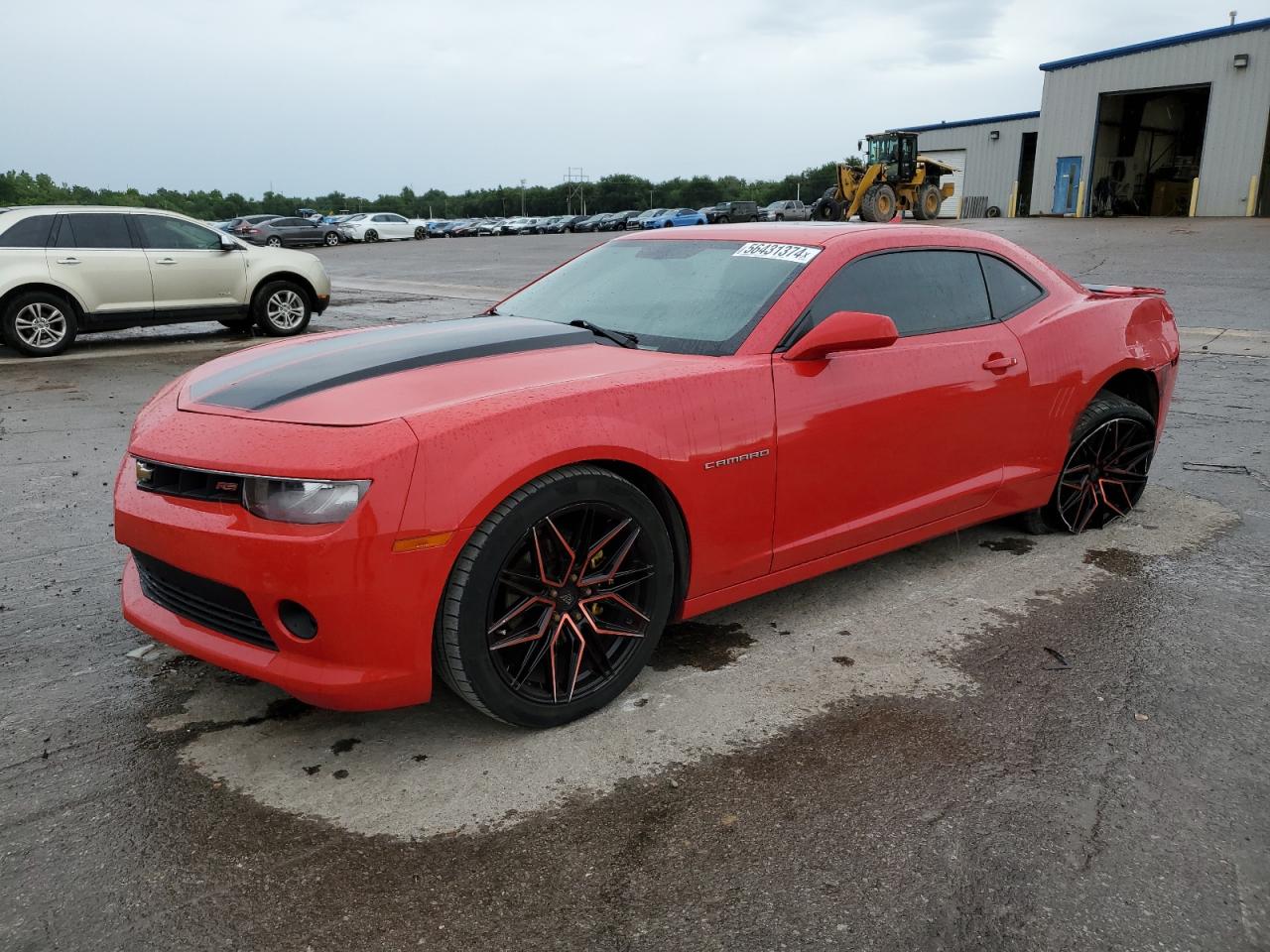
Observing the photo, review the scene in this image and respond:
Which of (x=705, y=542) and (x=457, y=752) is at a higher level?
(x=705, y=542)

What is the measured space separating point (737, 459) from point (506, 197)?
123 metres

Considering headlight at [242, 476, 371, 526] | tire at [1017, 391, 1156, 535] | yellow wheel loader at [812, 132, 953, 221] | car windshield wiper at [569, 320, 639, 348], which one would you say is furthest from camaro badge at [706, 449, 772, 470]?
yellow wheel loader at [812, 132, 953, 221]

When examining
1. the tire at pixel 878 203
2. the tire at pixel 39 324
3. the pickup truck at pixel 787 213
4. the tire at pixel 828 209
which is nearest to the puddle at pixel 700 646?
the tire at pixel 39 324

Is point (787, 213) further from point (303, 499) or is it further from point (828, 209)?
point (303, 499)

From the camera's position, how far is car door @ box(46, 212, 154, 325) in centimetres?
1022

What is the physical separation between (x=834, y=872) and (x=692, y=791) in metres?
0.45

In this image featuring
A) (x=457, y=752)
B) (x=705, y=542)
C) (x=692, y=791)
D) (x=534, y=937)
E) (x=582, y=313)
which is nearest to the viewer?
(x=534, y=937)

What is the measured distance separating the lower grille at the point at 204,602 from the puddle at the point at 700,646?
130cm

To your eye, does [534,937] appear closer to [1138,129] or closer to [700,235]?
[700,235]

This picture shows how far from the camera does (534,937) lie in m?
2.05

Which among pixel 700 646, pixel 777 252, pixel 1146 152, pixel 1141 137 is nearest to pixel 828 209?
pixel 1141 137

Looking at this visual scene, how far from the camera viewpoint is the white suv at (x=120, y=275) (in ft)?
33.1

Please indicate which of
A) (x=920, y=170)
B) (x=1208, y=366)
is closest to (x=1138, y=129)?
(x=920, y=170)

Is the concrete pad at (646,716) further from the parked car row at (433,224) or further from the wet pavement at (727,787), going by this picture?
the parked car row at (433,224)
